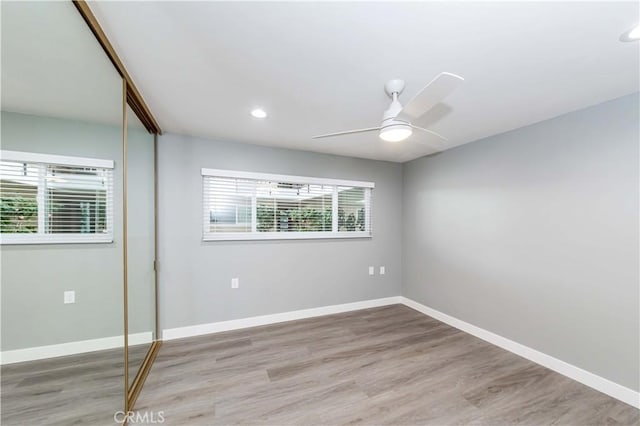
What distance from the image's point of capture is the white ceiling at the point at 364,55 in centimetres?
126

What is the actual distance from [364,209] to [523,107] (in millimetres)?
2358

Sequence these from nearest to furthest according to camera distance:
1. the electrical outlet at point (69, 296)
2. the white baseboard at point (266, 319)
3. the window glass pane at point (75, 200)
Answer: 1. the window glass pane at point (75, 200)
2. the electrical outlet at point (69, 296)
3. the white baseboard at point (266, 319)

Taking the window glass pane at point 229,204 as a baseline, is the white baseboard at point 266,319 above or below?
below

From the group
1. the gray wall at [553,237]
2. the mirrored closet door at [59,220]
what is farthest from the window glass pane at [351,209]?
the mirrored closet door at [59,220]

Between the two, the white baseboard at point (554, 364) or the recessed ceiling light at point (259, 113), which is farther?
the recessed ceiling light at point (259, 113)

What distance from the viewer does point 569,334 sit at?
234 centimetres

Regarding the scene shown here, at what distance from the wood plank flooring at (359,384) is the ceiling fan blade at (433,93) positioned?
85.6 inches

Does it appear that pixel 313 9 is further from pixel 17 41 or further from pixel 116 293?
pixel 116 293

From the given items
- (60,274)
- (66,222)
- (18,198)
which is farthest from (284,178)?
(18,198)

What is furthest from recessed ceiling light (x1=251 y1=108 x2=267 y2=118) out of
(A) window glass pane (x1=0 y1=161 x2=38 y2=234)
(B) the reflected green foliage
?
(B) the reflected green foliage

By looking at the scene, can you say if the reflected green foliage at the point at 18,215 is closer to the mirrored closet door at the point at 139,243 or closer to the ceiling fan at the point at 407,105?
the mirrored closet door at the point at 139,243

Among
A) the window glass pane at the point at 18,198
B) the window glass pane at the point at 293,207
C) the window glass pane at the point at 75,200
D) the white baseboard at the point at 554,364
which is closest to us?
the window glass pane at the point at 18,198

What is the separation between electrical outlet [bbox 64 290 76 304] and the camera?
5.71ft

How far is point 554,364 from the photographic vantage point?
243 cm
